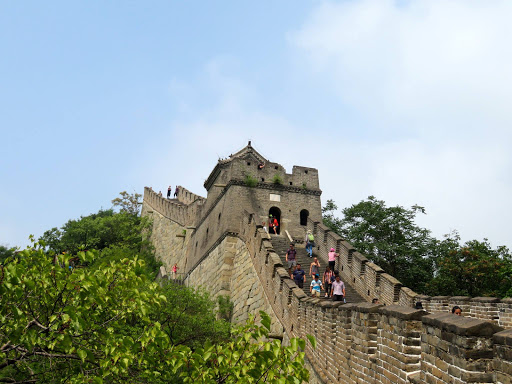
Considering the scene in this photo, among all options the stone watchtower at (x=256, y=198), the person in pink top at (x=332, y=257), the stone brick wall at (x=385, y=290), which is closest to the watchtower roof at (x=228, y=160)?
the stone watchtower at (x=256, y=198)

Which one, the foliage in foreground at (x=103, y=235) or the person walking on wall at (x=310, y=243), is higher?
the foliage in foreground at (x=103, y=235)

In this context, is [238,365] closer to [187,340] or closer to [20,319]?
[20,319]

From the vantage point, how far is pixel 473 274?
24094mm

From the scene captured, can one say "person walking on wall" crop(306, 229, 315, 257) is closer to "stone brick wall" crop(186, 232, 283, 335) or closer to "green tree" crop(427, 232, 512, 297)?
"stone brick wall" crop(186, 232, 283, 335)

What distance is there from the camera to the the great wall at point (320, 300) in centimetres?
443

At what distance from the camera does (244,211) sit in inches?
814

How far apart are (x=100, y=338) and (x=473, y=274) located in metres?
21.8

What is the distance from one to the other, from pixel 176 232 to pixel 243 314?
18513 millimetres

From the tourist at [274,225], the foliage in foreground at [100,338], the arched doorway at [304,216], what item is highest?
the arched doorway at [304,216]

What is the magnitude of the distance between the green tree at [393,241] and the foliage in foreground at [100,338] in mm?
22810

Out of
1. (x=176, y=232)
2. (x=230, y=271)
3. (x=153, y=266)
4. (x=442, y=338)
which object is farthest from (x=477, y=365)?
(x=153, y=266)

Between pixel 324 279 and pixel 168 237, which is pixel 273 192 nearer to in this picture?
pixel 324 279

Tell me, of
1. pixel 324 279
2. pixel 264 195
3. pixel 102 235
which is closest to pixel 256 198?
pixel 264 195

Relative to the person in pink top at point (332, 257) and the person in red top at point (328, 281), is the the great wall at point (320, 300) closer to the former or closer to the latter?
the person in pink top at point (332, 257)
